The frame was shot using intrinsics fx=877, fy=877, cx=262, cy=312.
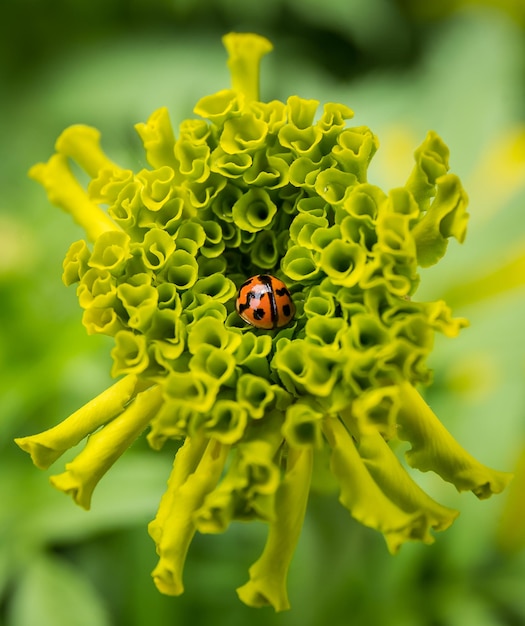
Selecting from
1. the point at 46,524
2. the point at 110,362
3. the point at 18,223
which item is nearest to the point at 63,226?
the point at 18,223

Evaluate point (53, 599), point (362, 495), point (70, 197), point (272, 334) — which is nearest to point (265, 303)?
point (272, 334)

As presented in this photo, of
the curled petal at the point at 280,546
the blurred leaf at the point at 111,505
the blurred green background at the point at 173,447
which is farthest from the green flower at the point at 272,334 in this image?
the blurred leaf at the point at 111,505

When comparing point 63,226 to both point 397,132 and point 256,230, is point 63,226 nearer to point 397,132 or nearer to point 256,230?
point 397,132

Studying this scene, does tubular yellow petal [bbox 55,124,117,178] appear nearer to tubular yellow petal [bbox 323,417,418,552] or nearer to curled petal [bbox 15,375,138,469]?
curled petal [bbox 15,375,138,469]

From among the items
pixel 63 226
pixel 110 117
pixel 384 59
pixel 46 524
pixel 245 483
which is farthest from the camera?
pixel 384 59

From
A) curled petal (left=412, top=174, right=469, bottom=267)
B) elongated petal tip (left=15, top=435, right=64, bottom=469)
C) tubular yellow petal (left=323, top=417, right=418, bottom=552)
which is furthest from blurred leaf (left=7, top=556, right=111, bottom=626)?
curled petal (left=412, top=174, right=469, bottom=267)

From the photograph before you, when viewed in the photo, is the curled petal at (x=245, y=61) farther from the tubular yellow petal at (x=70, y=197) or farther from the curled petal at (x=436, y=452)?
the curled petal at (x=436, y=452)

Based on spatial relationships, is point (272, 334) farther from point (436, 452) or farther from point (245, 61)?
point (245, 61)
